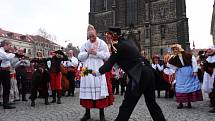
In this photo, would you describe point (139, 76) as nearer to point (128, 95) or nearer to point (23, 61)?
point (128, 95)

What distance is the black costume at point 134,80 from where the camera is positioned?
544 centimetres

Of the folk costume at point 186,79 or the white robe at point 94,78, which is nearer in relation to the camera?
the white robe at point 94,78

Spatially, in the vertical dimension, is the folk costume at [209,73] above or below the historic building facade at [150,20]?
below

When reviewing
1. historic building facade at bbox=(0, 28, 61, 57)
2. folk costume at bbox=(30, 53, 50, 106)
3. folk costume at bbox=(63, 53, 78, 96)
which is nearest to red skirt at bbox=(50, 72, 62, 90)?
folk costume at bbox=(30, 53, 50, 106)

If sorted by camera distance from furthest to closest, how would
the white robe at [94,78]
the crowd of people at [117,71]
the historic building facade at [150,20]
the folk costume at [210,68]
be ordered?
1. the historic building facade at [150,20]
2. the folk costume at [210,68]
3. the white robe at [94,78]
4. the crowd of people at [117,71]

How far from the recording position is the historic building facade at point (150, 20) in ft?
154

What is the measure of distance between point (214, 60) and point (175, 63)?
1.32 metres

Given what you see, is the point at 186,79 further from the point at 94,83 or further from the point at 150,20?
the point at 150,20

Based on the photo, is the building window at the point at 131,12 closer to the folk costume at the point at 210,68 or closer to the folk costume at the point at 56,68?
the folk costume at the point at 56,68

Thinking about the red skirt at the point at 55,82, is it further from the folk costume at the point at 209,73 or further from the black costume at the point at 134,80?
the black costume at the point at 134,80

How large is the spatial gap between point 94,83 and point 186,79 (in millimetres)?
3944

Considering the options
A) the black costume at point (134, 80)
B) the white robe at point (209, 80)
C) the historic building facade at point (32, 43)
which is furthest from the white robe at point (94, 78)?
the historic building facade at point (32, 43)

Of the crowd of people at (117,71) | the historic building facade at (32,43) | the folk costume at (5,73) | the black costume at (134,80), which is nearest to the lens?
the black costume at (134,80)

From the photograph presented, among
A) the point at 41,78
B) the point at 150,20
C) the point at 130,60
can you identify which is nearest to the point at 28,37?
the point at 150,20
